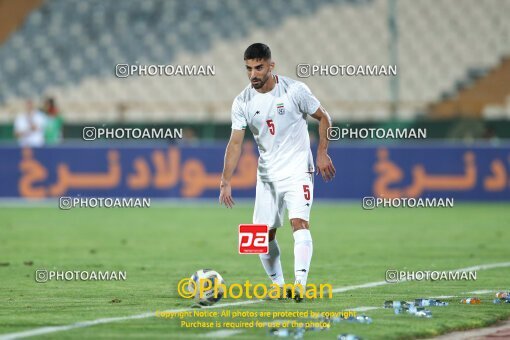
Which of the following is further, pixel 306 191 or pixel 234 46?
pixel 234 46

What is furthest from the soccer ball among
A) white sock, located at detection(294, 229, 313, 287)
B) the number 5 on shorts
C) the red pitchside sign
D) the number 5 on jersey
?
the number 5 on jersey

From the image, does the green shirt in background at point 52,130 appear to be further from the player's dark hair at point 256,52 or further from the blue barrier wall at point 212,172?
the player's dark hair at point 256,52

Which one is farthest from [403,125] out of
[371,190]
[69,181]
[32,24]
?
[32,24]

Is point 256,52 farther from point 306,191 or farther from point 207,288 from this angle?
point 207,288

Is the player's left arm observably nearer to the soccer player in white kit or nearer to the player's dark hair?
the soccer player in white kit

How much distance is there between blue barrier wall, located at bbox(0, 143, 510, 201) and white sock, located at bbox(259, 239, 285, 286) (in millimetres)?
15602

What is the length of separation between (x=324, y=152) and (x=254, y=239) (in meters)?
0.99

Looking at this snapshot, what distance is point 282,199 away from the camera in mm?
10398

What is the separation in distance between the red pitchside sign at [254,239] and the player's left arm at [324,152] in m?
0.70

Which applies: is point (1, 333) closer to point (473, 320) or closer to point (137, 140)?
point (473, 320)

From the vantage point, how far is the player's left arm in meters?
10.1

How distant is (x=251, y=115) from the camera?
10266 mm

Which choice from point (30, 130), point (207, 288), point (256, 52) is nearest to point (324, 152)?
point (256, 52)

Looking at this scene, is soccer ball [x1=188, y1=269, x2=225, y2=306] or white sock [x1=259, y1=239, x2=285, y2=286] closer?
soccer ball [x1=188, y1=269, x2=225, y2=306]
